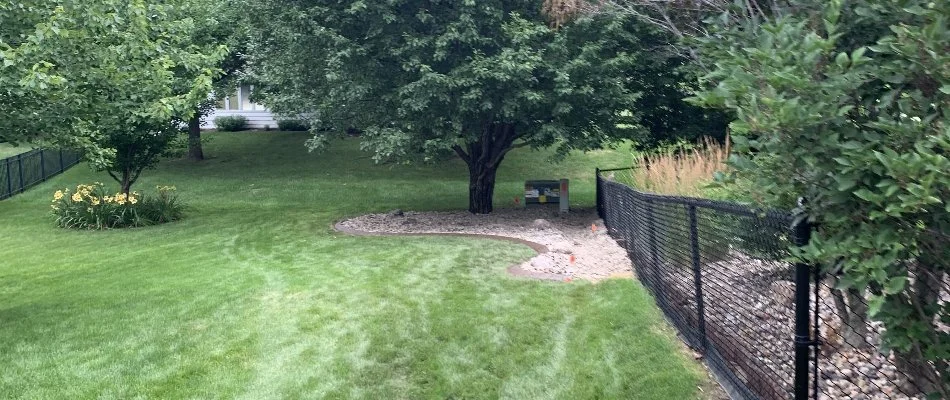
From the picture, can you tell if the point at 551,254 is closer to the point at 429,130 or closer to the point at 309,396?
the point at 429,130

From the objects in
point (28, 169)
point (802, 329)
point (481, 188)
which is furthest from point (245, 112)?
point (802, 329)

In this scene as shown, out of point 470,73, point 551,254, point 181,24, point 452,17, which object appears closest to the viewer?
point 551,254

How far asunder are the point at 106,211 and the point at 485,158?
783 cm

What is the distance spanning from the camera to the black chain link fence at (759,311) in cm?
394

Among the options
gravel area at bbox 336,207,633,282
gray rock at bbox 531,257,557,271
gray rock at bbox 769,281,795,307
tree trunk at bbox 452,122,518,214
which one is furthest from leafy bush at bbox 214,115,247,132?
gray rock at bbox 769,281,795,307

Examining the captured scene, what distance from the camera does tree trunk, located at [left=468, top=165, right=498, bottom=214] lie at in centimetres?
1597

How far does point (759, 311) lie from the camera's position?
529cm

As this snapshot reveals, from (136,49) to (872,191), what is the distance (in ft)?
27.3

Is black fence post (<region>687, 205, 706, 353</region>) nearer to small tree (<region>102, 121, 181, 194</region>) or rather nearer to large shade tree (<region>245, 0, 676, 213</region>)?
large shade tree (<region>245, 0, 676, 213</region>)

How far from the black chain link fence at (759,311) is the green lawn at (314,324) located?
0.31 meters

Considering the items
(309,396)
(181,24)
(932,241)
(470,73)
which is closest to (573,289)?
(309,396)

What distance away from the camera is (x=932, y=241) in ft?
8.30

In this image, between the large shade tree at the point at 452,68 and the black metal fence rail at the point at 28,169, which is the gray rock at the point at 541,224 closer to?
the large shade tree at the point at 452,68

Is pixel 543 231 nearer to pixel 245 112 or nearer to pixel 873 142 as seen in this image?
pixel 873 142
